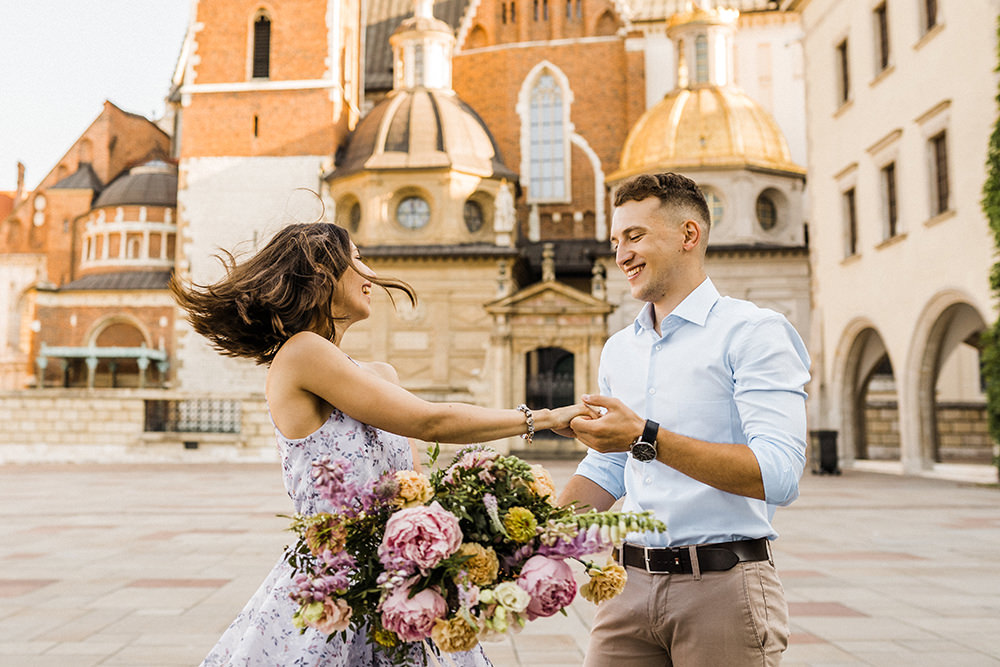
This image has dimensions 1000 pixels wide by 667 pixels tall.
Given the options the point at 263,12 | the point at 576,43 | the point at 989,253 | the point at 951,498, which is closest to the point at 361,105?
the point at 263,12

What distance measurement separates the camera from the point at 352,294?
243 centimetres

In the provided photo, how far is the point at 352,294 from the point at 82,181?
150 feet

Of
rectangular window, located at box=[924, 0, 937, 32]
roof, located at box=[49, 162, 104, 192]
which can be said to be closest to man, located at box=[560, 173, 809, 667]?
rectangular window, located at box=[924, 0, 937, 32]

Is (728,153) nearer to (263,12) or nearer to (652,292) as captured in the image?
(263,12)

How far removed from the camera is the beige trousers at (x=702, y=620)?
2121mm

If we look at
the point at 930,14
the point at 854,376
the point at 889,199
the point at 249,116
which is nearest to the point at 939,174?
the point at 889,199

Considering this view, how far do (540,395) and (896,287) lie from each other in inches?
411

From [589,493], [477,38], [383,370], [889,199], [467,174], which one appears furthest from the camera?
[477,38]

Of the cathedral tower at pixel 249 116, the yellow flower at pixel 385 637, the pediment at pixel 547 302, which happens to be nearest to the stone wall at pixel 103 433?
the pediment at pixel 547 302

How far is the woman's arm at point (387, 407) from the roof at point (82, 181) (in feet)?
149

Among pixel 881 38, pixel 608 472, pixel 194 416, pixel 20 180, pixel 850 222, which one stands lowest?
pixel 194 416

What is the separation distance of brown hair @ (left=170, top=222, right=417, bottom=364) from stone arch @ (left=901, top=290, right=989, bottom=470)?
1816 centimetres

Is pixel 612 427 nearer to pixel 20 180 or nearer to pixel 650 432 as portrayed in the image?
pixel 650 432

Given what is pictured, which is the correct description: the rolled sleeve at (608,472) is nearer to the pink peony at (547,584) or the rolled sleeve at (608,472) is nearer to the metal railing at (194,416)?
the pink peony at (547,584)
